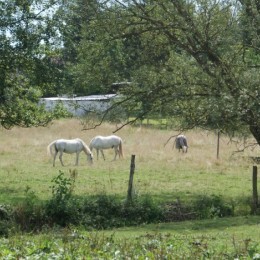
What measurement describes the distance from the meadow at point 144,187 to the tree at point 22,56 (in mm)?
2720

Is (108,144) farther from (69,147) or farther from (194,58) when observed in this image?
(194,58)

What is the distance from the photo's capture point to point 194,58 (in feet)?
64.2

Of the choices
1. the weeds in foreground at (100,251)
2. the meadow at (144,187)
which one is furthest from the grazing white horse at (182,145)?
the weeds in foreground at (100,251)

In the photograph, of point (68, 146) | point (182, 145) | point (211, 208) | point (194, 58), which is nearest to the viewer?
point (211, 208)

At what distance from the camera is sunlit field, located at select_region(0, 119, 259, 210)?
21.8 metres

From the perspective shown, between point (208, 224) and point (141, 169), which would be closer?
point (208, 224)

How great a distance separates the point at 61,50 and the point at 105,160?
40.3 feet

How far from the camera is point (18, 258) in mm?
8023

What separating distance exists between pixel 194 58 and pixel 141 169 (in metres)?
9.70

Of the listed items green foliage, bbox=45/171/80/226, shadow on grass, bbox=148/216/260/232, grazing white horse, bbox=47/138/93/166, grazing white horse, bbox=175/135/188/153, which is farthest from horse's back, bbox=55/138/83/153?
shadow on grass, bbox=148/216/260/232

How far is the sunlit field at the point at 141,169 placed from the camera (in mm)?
21828

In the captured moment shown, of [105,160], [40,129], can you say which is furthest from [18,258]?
[40,129]

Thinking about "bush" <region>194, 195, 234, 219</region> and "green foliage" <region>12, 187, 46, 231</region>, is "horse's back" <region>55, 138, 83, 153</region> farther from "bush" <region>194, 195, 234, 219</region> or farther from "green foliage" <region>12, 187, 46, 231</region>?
"green foliage" <region>12, 187, 46, 231</region>

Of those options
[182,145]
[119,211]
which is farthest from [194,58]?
[182,145]
